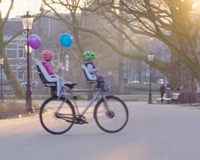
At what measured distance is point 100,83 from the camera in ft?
32.3

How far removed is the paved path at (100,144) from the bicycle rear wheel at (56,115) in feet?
0.50

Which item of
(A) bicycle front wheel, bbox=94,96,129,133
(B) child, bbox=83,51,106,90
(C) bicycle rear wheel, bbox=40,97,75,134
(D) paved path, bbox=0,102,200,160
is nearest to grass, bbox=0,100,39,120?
(D) paved path, bbox=0,102,200,160

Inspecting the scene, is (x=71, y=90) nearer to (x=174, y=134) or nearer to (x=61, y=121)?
(x=61, y=121)

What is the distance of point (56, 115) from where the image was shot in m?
9.88

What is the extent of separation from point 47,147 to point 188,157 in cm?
231

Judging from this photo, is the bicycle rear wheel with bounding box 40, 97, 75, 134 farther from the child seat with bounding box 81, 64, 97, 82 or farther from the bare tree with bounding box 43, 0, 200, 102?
the bare tree with bounding box 43, 0, 200, 102

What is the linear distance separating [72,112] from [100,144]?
1.47 m

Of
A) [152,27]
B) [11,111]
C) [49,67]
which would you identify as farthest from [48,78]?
[152,27]

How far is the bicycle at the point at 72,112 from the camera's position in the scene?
9.79 metres

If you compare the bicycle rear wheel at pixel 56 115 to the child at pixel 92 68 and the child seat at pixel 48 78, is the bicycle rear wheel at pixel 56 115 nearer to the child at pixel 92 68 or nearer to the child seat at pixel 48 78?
the child seat at pixel 48 78

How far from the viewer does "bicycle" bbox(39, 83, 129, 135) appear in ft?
32.1

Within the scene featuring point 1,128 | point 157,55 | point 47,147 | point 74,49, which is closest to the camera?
point 47,147

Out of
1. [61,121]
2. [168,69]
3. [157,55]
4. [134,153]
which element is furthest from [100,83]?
[157,55]

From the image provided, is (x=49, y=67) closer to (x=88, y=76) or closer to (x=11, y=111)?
(x=88, y=76)
